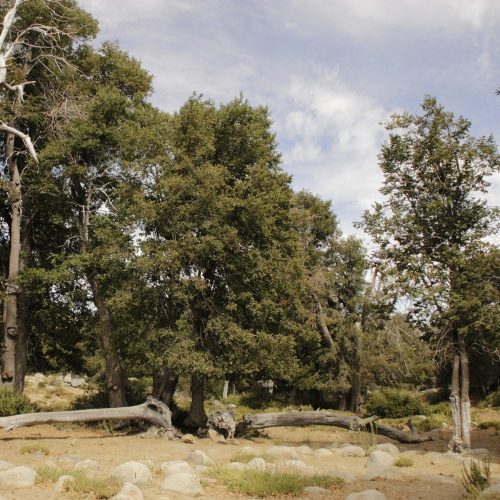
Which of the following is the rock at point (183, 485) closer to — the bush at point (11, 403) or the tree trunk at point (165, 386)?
the bush at point (11, 403)

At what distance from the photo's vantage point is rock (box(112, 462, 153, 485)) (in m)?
8.61

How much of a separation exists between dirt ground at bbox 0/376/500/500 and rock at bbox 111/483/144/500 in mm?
393

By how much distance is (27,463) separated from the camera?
10547 millimetres

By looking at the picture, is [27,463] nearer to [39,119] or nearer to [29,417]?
[29,417]

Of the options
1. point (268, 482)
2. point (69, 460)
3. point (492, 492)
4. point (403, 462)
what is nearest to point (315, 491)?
point (268, 482)

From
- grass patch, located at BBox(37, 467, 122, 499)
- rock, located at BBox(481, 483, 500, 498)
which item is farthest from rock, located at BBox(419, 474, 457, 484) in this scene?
grass patch, located at BBox(37, 467, 122, 499)

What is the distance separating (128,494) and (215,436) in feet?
31.7

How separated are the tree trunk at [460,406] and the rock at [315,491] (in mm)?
7809

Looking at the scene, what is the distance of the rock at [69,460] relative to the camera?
10438mm

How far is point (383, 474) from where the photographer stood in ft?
33.2

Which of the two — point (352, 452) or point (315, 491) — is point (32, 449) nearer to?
point (315, 491)

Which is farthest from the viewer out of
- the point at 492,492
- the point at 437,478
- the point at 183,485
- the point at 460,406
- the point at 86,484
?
the point at 460,406

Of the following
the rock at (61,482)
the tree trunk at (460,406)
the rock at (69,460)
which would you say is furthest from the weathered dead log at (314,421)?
the rock at (61,482)

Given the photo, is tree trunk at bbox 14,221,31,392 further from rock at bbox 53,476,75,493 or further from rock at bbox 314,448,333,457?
rock at bbox 53,476,75,493
